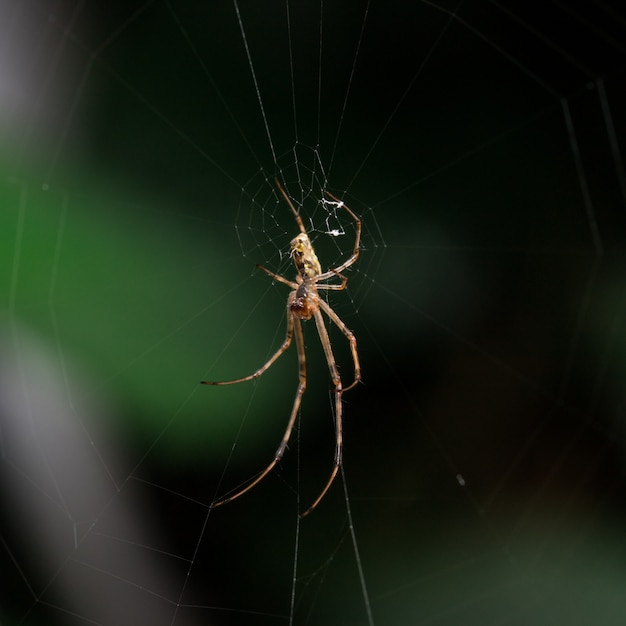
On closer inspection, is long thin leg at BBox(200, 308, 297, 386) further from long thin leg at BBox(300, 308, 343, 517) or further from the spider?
long thin leg at BBox(300, 308, 343, 517)

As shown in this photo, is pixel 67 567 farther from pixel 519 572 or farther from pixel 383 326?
pixel 519 572

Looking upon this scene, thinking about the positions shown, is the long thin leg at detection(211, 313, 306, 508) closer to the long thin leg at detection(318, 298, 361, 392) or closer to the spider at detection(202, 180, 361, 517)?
the spider at detection(202, 180, 361, 517)

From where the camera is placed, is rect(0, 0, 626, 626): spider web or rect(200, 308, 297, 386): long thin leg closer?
rect(0, 0, 626, 626): spider web

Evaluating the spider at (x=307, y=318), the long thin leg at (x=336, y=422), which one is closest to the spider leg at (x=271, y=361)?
the spider at (x=307, y=318)

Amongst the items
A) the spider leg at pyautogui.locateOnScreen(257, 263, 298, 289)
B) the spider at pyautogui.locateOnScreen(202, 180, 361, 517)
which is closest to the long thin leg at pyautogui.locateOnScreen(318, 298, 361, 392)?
the spider at pyautogui.locateOnScreen(202, 180, 361, 517)

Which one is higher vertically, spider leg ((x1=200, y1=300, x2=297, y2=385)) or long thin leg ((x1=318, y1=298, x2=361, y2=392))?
long thin leg ((x1=318, y1=298, x2=361, y2=392))

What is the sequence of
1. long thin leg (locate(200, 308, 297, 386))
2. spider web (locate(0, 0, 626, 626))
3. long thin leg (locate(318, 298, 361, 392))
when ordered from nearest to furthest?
spider web (locate(0, 0, 626, 626)) → long thin leg (locate(200, 308, 297, 386)) → long thin leg (locate(318, 298, 361, 392))

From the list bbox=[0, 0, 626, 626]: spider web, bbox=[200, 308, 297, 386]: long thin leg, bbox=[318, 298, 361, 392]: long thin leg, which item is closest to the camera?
bbox=[0, 0, 626, 626]: spider web

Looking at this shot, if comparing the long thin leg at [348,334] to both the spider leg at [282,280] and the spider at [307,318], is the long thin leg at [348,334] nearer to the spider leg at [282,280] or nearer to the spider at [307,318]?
the spider at [307,318]
